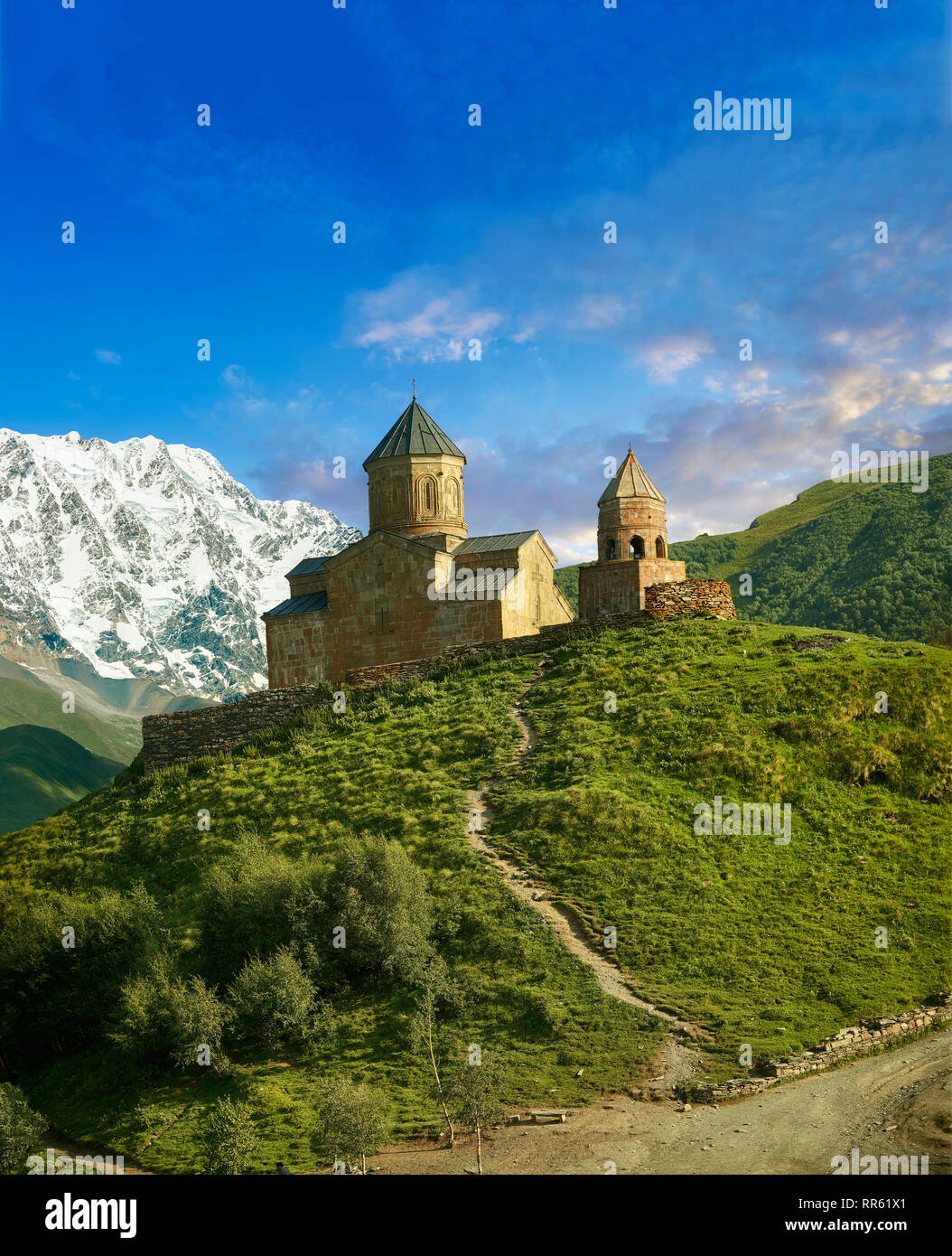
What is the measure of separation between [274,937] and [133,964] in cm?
269

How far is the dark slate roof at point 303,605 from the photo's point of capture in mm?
31984

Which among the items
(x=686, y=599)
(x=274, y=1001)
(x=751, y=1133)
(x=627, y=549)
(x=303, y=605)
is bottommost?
(x=751, y=1133)

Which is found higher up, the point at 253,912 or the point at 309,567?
the point at 309,567

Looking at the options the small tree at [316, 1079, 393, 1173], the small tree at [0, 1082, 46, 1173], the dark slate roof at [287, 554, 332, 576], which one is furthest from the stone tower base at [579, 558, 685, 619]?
the small tree at [0, 1082, 46, 1173]

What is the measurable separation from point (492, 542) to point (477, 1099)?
22.3 m

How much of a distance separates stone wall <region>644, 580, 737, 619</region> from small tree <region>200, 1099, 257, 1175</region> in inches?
755

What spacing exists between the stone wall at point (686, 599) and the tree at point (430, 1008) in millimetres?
15479

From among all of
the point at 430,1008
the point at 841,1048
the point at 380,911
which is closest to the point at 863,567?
the point at 380,911

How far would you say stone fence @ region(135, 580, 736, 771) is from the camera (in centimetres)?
2650

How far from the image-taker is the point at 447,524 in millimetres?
32625

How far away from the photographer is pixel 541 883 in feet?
52.2

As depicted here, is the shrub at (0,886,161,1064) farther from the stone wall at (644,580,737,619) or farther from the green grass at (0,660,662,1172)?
the stone wall at (644,580,737,619)

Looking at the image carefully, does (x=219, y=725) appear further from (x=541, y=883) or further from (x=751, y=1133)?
(x=751, y=1133)

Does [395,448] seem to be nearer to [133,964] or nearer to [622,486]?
[622,486]
